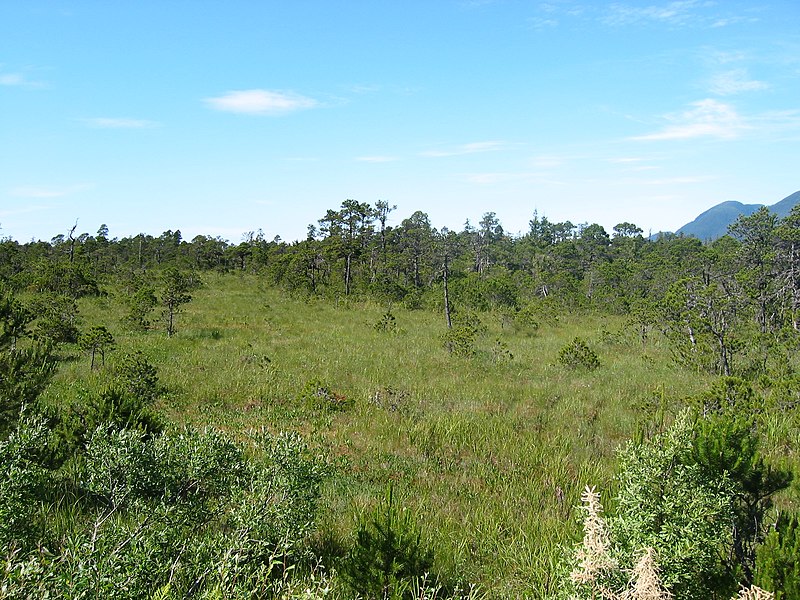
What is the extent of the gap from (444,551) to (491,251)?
52411mm

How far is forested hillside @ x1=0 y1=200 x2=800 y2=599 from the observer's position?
10.4 ft

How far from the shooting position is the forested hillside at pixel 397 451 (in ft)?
10.4

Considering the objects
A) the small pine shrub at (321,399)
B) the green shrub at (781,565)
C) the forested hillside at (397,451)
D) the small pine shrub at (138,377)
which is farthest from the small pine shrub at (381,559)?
the small pine shrub at (138,377)

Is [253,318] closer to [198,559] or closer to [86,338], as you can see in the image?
[86,338]

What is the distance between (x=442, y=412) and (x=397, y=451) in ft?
6.87

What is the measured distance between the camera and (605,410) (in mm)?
10289

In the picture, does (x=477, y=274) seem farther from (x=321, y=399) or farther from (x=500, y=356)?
(x=321, y=399)

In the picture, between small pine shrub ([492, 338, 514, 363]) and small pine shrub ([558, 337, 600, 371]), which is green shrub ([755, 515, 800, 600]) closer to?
small pine shrub ([558, 337, 600, 371])

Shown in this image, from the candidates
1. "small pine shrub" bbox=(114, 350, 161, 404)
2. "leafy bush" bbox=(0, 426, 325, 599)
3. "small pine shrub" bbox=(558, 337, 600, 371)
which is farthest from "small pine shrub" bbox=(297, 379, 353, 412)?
"small pine shrub" bbox=(558, 337, 600, 371)

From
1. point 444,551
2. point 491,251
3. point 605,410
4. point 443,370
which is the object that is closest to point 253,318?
point 443,370

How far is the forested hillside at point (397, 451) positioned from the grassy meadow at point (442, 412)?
0.06m

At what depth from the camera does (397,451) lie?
8.11m

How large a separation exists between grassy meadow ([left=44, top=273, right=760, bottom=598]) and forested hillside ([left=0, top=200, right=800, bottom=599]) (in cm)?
6

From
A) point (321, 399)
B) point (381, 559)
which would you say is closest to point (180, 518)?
point (381, 559)
